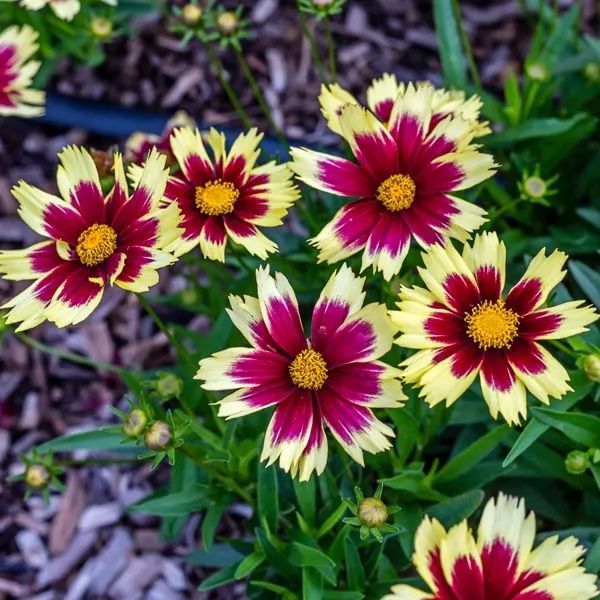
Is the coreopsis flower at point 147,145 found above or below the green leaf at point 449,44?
below

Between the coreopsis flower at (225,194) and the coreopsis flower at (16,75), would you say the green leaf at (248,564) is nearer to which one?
the coreopsis flower at (225,194)

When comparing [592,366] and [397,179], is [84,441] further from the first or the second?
[592,366]

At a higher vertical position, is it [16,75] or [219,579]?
[16,75]

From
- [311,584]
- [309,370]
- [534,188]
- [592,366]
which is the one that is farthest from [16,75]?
[592,366]

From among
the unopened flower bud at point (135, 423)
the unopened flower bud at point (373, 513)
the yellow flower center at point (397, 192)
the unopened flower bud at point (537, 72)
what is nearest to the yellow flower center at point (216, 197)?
the yellow flower center at point (397, 192)

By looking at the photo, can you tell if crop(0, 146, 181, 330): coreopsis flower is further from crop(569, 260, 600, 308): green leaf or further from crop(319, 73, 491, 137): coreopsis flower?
crop(569, 260, 600, 308): green leaf

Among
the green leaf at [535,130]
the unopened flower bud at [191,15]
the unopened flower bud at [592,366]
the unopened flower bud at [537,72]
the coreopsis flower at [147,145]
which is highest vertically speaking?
the unopened flower bud at [537,72]

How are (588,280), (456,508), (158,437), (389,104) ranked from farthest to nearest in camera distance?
(588,280), (389,104), (456,508), (158,437)
